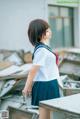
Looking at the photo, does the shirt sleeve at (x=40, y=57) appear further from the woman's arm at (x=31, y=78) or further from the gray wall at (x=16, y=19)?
the gray wall at (x=16, y=19)

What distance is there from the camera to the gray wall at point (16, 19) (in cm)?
703

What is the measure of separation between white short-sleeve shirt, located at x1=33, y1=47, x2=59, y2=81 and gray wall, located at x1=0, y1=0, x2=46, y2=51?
4.09 m

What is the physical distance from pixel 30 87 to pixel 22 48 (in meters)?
4.62

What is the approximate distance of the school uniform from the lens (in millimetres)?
2891

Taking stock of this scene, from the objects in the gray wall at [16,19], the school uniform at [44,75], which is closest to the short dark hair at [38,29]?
the school uniform at [44,75]

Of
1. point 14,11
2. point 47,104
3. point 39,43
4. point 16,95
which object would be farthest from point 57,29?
point 47,104

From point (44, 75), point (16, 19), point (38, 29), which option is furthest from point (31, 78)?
point (16, 19)

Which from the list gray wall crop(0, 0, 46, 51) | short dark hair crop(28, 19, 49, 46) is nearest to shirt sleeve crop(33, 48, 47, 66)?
short dark hair crop(28, 19, 49, 46)

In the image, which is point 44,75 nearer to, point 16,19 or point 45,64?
point 45,64

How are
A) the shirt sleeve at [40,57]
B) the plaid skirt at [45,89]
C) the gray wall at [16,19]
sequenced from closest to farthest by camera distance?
the shirt sleeve at [40,57], the plaid skirt at [45,89], the gray wall at [16,19]

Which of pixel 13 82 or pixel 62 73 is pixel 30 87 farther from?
pixel 62 73

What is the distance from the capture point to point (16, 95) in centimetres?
462

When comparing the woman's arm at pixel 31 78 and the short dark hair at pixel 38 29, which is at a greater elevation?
the short dark hair at pixel 38 29

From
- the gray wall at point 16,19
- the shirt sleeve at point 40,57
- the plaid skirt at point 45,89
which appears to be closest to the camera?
the shirt sleeve at point 40,57
